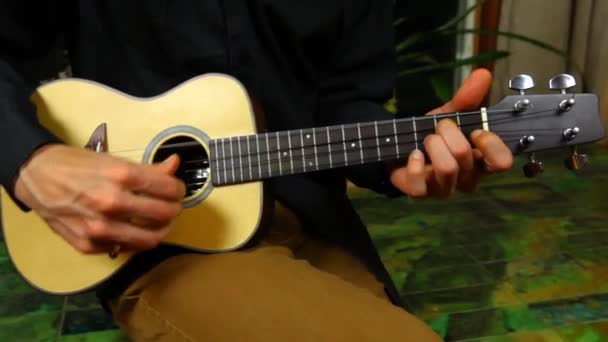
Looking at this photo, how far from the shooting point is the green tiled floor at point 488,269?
1371mm

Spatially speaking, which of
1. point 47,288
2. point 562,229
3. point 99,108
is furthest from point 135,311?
point 562,229

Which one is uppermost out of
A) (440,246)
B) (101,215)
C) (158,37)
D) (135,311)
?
(158,37)

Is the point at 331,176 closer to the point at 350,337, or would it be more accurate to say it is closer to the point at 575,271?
the point at 350,337

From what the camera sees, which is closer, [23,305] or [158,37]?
[158,37]

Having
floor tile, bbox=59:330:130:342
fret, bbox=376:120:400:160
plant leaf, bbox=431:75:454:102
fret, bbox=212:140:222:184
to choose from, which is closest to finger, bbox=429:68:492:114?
fret, bbox=376:120:400:160

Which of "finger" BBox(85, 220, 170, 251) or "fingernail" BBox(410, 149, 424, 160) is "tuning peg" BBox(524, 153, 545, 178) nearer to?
"fingernail" BBox(410, 149, 424, 160)

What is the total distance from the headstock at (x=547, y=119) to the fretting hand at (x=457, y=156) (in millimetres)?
30

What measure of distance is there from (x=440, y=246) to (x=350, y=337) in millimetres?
989

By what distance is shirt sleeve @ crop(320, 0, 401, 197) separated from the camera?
3.82 feet

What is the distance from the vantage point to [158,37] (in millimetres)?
1055

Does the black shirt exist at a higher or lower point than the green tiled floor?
higher

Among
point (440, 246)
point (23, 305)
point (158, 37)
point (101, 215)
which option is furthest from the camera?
point (440, 246)

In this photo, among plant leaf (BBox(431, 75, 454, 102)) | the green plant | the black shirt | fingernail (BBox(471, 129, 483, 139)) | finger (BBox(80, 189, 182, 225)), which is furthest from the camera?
plant leaf (BBox(431, 75, 454, 102))

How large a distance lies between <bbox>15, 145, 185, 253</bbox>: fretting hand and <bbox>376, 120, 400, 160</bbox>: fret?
277 millimetres
